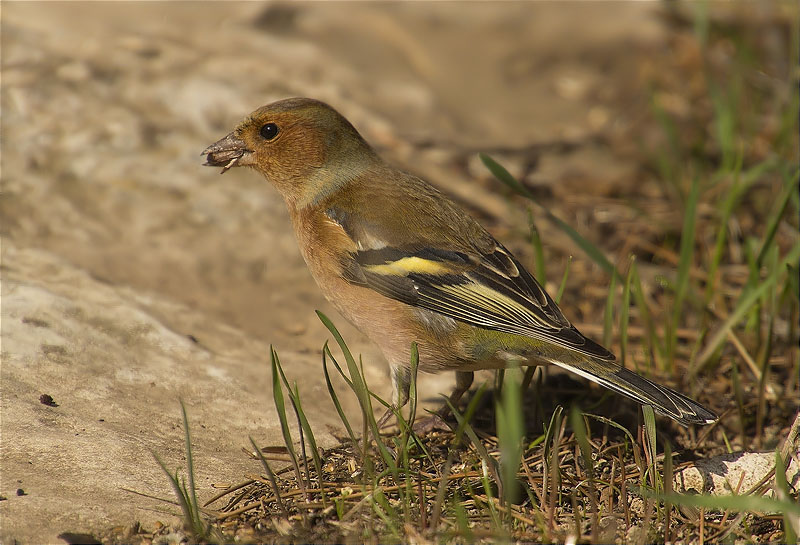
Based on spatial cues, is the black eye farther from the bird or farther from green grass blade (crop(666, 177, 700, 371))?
green grass blade (crop(666, 177, 700, 371))

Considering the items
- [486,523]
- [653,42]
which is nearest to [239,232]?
[486,523]

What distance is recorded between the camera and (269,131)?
4348 millimetres

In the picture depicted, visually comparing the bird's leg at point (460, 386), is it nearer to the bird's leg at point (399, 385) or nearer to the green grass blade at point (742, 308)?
the bird's leg at point (399, 385)

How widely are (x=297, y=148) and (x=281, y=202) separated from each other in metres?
1.40

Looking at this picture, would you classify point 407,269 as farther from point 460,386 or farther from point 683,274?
point 683,274

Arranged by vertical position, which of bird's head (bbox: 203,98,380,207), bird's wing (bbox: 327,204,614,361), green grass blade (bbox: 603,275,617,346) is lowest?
green grass blade (bbox: 603,275,617,346)

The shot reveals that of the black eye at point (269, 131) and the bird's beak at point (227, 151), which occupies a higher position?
the black eye at point (269, 131)

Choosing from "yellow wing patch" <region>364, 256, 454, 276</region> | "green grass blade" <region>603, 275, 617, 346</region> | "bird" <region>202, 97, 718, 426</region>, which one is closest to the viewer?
"bird" <region>202, 97, 718, 426</region>

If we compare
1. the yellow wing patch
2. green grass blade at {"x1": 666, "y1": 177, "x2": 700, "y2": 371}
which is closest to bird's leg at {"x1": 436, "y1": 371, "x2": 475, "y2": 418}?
the yellow wing patch

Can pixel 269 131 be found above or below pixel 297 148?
above

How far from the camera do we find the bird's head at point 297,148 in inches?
170

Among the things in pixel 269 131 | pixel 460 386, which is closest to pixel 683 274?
pixel 460 386

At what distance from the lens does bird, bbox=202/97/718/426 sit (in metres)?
3.57

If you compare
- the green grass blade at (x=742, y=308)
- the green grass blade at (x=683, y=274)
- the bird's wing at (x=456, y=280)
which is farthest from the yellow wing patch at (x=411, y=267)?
the green grass blade at (x=742, y=308)
